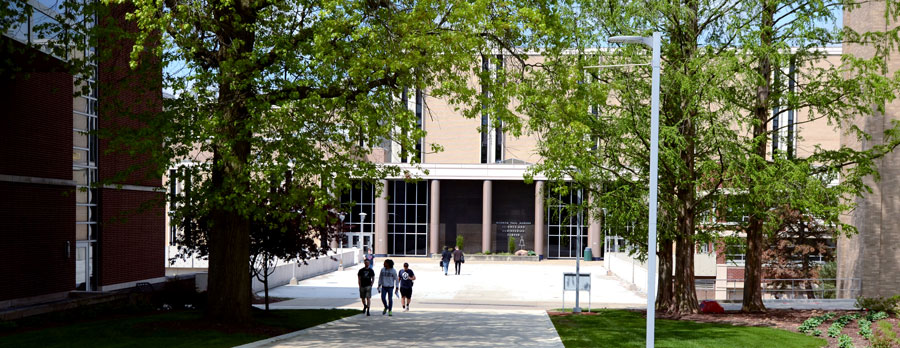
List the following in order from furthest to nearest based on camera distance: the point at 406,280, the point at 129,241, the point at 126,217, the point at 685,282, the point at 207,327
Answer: the point at 129,241
the point at 126,217
the point at 406,280
the point at 685,282
the point at 207,327

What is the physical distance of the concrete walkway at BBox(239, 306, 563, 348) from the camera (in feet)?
57.5

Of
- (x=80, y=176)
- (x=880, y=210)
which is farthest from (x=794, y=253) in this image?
(x=80, y=176)

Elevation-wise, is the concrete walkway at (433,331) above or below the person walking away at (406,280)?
below

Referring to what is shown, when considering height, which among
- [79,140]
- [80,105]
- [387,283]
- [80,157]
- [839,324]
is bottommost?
[839,324]

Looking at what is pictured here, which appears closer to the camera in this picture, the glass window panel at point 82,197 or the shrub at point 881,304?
the shrub at point 881,304

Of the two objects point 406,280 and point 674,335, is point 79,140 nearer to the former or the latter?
point 406,280

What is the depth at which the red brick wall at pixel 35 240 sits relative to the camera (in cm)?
2242

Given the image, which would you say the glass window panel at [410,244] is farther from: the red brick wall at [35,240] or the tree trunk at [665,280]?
the red brick wall at [35,240]

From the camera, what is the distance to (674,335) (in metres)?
19.5

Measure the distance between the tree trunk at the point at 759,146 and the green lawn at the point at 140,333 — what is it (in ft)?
41.1

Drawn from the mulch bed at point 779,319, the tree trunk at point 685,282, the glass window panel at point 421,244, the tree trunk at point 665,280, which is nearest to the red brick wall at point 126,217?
the tree trunk at point 665,280

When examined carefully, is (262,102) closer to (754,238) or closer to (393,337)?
(393,337)

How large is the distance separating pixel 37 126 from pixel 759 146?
1945cm

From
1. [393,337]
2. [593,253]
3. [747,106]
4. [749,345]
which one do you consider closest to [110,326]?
[393,337]
